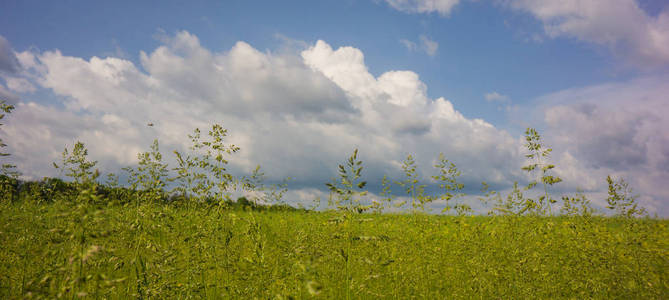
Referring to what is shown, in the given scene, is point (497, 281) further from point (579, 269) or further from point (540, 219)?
point (540, 219)

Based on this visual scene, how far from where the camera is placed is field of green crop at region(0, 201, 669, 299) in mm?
3322

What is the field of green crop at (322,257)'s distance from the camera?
3.32 meters

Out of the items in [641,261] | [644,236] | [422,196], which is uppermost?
[422,196]

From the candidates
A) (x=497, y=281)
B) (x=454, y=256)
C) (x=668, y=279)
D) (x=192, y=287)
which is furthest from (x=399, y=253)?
(x=668, y=279)

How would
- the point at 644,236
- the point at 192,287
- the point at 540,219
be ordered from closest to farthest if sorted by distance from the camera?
the point at 192,287 → the point at 644,236 → the point at 540,219

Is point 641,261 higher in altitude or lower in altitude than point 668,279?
higher

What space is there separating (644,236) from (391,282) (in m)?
3.85

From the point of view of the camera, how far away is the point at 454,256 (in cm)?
617

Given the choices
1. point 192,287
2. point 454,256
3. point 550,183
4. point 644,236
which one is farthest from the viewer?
point 454,256

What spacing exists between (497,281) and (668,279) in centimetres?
360

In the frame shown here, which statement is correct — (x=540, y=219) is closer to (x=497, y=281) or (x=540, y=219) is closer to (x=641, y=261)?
(x=641, y=261)

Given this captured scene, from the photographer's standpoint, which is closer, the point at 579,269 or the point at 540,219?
the point at 579,269

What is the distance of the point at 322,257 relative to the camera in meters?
4.89

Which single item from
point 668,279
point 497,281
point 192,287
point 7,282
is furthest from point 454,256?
point 7,282
